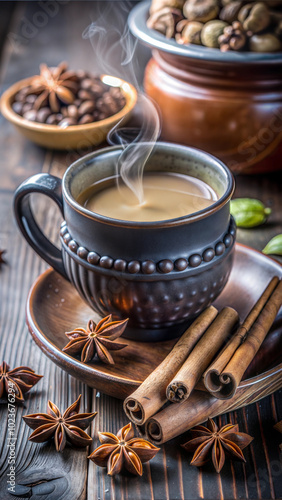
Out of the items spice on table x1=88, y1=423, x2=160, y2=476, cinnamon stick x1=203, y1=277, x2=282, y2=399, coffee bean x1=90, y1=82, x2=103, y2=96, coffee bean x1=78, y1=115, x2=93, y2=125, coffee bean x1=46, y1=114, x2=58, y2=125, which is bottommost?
coffee bean x1=46, y1=114, x2=58, y2=125

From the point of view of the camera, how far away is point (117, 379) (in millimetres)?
819

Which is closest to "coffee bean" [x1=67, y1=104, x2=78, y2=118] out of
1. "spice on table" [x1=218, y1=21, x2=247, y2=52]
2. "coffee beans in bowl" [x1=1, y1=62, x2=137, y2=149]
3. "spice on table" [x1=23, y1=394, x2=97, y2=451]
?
"coffee beans in bowl" [x1=1, y1=62, x2=137, y2=149]

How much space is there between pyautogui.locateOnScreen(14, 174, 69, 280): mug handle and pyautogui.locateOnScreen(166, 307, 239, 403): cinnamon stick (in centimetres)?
28

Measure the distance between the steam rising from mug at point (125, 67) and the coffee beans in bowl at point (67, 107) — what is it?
0.18ft

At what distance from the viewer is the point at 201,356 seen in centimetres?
84

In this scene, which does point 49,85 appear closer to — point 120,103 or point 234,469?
point 120,103

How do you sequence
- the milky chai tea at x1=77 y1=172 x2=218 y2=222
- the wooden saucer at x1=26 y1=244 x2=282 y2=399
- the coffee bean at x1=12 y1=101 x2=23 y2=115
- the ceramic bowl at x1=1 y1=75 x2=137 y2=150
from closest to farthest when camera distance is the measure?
the wooden saucer at x1=26 y1=244 x2=282 y2=399
the milky chai tea at x1=77 y1=172 x2=218 y2=222
the ceramic bowl at x1=1 y1=75 x2=137 y2=150
the coffee bean at x1=12 y1=101 x2=23 y2=115

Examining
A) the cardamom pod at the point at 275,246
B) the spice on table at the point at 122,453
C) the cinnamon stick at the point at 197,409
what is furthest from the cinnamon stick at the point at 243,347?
the cardamom pod at the point at 275,246

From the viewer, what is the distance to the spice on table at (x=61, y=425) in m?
0.80

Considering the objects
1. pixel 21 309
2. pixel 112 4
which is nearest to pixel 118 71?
pixel 112 4

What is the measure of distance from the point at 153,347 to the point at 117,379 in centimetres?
14

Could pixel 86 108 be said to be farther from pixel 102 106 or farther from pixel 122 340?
pixel 122 340

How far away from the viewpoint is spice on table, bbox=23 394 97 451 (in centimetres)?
80

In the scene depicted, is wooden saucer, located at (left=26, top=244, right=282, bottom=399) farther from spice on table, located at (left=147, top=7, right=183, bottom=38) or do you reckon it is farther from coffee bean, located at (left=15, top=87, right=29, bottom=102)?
coffee bean, located at (left=15, top=87, right=29, bottom=102)
